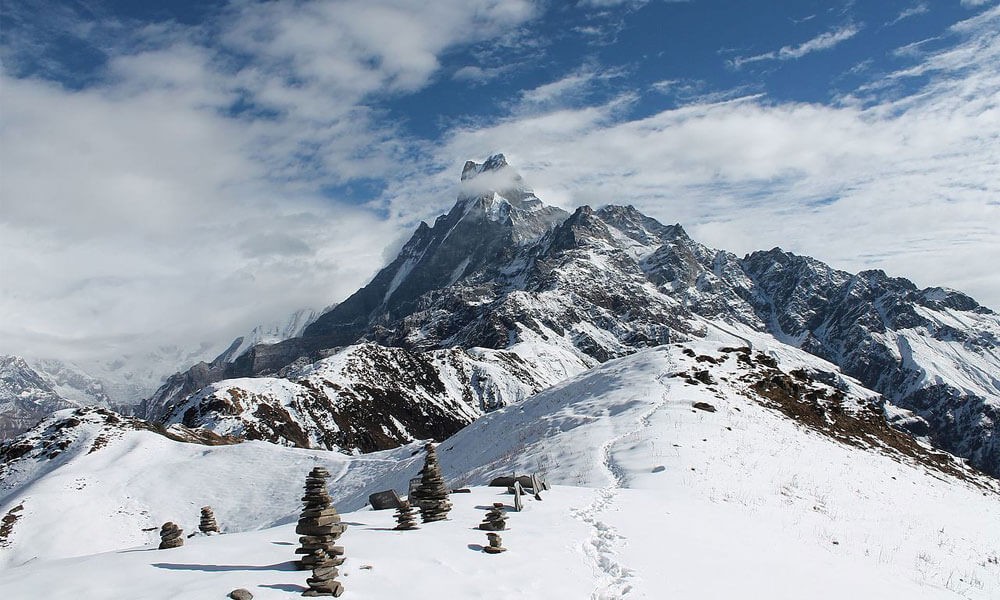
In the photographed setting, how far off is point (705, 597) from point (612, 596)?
5.80 feet

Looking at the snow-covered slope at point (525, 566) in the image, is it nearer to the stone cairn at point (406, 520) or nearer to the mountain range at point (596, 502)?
the mountain range at point (596, 502)

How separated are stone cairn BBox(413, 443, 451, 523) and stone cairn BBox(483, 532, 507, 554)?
324cm

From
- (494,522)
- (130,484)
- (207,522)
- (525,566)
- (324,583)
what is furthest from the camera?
(130,484)

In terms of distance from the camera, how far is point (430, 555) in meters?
11.9

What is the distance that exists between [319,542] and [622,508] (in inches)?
385

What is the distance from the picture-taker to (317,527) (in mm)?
11164

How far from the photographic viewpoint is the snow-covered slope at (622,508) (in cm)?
1097

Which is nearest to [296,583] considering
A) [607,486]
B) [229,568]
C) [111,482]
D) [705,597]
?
[229,568]

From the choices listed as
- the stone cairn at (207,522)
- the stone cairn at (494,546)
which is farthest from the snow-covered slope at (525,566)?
the stone cairn at (207,522)

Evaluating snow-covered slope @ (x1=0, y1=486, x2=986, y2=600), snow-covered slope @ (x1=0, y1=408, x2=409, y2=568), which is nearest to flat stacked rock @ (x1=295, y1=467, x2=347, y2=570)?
snow-covered slope @ (x1=0, y1=486, x2=986, y2=600)

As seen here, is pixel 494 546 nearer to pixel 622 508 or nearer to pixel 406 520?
pixel 406 520

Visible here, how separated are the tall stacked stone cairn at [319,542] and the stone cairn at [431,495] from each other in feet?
14.3

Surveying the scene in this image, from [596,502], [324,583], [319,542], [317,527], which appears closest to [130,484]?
[596,502]

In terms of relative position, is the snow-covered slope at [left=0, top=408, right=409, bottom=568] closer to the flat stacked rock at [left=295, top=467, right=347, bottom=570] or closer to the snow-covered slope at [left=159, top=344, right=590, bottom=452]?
the flat stacked rock at [left=295, top=467, right=347, bottom=570]
